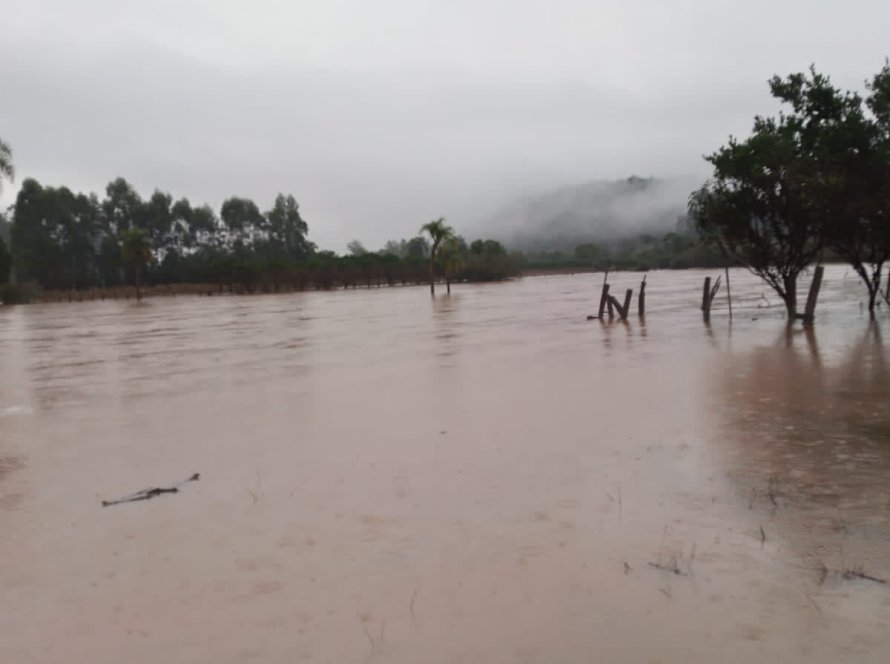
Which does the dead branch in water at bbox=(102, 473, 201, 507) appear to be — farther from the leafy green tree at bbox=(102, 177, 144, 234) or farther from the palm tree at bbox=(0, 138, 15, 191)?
the leafy green tree at bbox=(102, 177, 144, 234)

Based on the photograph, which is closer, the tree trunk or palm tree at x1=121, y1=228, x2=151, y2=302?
the tree trunk

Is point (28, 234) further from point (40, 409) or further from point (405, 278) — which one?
point (40, 409)

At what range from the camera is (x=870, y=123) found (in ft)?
58.7

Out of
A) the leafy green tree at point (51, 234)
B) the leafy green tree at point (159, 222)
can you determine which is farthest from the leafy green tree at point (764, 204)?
the leafy green tree at point (159, 222)

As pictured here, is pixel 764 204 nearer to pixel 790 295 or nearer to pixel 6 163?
pixel 790 295

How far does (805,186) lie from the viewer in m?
18.1

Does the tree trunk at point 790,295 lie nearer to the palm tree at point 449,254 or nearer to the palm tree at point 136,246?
the palm tree at point 449,254

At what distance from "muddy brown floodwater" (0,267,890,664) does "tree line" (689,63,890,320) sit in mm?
6014

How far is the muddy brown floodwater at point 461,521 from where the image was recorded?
4.11 meters

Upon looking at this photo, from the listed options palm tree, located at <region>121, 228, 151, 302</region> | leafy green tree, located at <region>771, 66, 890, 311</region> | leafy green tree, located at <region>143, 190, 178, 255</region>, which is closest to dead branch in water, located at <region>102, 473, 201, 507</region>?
leafy green tree, located at <region>771, 66, 890, 311</region>

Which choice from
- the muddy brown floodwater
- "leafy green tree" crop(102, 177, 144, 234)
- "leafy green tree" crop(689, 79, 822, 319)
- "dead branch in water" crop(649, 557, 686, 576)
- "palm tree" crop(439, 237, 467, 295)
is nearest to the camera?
the muddy brown floodwater


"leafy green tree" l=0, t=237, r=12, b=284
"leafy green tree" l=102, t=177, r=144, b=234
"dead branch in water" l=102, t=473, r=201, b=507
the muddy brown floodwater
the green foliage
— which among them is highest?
"leafy green tree" l=102, t=177, r=144, b=234

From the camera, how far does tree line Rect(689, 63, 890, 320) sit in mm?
17469

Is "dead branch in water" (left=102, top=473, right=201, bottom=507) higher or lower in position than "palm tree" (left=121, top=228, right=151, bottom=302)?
lower
